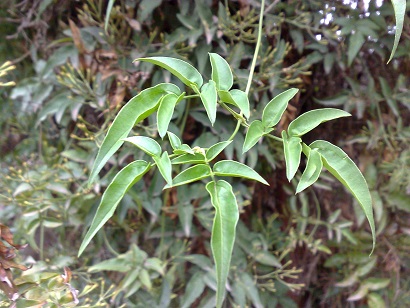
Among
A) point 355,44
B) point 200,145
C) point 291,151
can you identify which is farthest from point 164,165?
point 355,44

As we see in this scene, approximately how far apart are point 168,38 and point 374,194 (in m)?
0.57

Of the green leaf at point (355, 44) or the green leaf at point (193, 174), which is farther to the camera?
the green leaf at point (355, 44)

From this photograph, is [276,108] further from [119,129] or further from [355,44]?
[355,44]

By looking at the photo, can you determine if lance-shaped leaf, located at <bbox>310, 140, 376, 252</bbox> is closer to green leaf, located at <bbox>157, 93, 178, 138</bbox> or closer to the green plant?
the green plant

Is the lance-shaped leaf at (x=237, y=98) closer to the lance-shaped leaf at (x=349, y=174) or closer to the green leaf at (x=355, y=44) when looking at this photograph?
the lance-shaped leaf at (x=349, y=174)

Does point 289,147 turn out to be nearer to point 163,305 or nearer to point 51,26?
point 163,305

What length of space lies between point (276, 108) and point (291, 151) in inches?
2.5

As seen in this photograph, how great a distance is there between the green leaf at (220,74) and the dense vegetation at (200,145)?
1.25 ft

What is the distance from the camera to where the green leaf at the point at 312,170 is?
0.50 meters

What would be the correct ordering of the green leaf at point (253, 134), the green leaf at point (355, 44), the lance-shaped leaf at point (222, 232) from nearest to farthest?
the lance-shaped leaf at point (222, 232), the green leaf at point (253, 134), the green leaf at point (355, 44)

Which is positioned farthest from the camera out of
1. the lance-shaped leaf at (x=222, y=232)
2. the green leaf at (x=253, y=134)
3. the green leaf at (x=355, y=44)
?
the green leaf at (x=355, y=44)

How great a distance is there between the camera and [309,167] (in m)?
0.51

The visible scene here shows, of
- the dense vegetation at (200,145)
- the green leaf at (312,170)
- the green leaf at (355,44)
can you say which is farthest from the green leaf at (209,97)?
the green leaf at (355,44)

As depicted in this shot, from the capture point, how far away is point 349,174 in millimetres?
490
